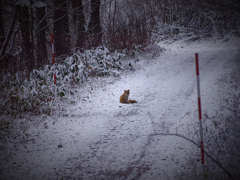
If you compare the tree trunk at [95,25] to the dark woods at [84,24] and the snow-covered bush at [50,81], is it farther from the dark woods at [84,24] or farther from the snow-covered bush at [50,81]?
the snow-covered bush at [50,81]

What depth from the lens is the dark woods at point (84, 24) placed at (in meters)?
4.41

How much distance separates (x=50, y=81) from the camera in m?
6.98

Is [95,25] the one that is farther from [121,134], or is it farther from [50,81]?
[121,134]

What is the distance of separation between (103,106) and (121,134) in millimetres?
1828

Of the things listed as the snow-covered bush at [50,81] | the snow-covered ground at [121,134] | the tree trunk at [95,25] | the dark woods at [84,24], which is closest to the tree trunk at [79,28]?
the dark woods at [84,24]

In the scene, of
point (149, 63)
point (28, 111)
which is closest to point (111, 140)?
point (28, 111)

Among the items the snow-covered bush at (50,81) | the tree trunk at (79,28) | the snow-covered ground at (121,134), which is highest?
the tree trunk at (79,28)

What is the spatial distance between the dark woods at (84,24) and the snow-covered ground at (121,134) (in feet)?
6.40

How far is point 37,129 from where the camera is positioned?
16.0ft

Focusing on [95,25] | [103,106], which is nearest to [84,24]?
[95,25]

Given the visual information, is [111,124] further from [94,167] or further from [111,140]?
[94,167]

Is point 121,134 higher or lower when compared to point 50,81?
lower

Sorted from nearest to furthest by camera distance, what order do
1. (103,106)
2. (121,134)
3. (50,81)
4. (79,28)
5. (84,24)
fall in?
1. (121,134)
2. (103,106)
3. (50,81)
4. (79,28)
5. (84,24)

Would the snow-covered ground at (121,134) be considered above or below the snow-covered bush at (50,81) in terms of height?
below
